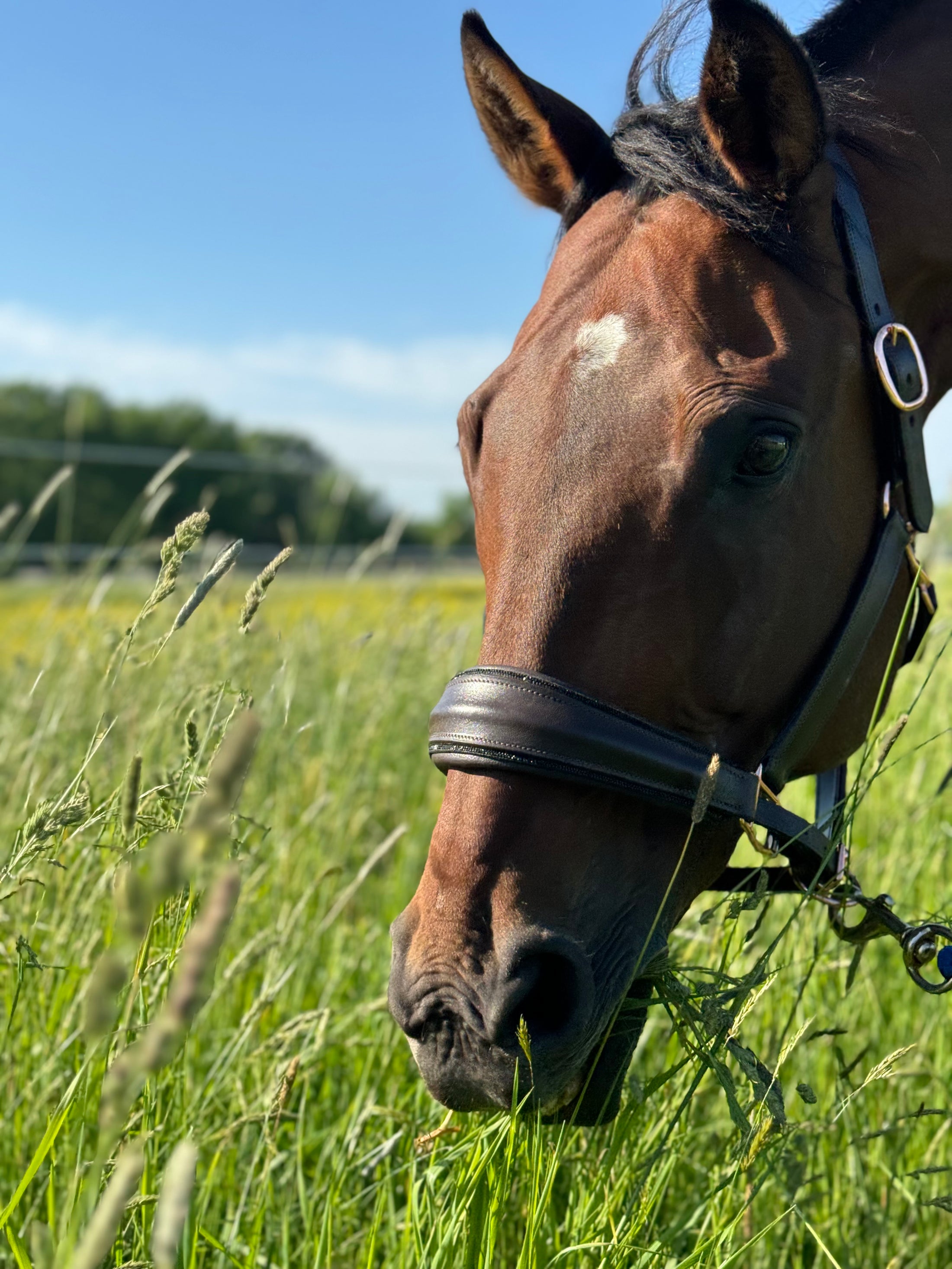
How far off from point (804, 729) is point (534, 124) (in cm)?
147

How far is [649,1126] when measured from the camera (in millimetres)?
1707

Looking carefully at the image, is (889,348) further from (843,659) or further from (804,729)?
(804,729)

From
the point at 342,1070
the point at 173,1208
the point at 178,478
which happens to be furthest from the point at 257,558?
the point at 173,1208

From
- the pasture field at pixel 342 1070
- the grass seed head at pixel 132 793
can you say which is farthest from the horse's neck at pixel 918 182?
the grass seed head at pixel 132 793

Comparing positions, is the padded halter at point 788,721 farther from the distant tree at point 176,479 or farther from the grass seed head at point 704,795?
the distant tree at point 176,479

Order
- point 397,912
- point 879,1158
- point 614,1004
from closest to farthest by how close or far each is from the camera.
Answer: point 614,1004 → point 879,1158 → point 397,912

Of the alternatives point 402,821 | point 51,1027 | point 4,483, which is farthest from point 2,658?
point 4,483

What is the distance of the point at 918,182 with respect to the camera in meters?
2.04

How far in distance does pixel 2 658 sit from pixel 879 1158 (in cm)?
522

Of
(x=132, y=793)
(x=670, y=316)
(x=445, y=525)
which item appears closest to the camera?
(x=132, y=793)

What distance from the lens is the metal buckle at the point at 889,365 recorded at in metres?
1.78

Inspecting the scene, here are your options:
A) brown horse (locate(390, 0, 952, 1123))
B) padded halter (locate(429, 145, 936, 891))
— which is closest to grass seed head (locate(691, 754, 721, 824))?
padded halter (locate(429, 145, 936, 891))

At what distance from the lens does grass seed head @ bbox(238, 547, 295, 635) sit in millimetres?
1487

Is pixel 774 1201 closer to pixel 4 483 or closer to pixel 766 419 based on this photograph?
pixel 766 419
